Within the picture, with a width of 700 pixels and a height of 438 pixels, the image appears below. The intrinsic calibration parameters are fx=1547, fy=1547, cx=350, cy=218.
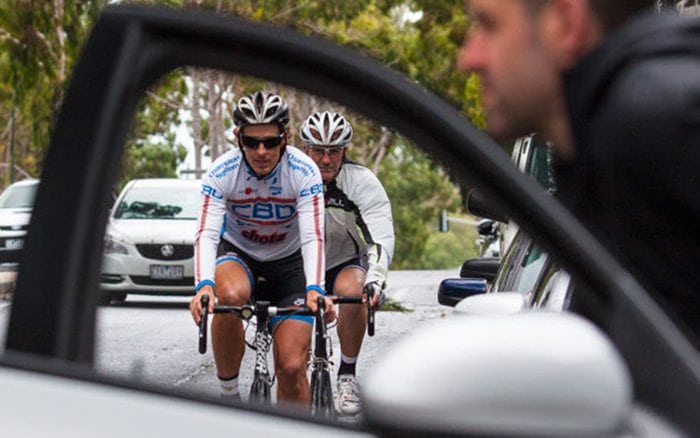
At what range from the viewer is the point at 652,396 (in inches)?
68.7

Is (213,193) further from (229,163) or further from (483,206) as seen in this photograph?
(483,206)

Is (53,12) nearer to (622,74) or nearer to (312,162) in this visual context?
(312,162)

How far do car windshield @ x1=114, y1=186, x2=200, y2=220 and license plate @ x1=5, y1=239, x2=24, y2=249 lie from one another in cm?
13

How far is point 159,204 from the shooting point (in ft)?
11.3

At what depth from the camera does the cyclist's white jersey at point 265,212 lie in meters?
4.87

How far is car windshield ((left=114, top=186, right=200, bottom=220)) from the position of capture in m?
2.19

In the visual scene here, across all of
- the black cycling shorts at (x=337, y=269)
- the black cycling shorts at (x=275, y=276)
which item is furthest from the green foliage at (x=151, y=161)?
the black cycling shorts at (x=337, y=269)

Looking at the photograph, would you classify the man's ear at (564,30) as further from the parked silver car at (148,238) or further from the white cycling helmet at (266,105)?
the parked silver car at (148,238)

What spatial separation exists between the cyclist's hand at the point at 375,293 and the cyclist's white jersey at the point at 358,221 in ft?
0.11

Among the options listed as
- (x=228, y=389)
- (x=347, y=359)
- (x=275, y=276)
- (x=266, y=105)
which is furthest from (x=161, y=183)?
(x=275, y=276)

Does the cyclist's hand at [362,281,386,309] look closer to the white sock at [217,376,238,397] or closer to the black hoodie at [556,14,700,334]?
the white sock at [217,376,238,397]

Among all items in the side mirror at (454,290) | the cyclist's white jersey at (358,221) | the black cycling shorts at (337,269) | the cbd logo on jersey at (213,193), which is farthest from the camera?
the black cycling shorts at (337,269)

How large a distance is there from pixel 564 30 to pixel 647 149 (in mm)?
315

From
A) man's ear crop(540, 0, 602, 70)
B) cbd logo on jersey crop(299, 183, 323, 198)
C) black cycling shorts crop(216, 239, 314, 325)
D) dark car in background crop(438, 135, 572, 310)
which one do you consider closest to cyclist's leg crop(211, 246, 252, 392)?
black cycling shorts crop(216, 239, 314, 325)
